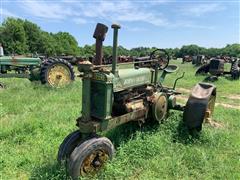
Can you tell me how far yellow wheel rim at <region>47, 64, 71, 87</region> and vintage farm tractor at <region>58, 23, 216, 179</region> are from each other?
249 inches

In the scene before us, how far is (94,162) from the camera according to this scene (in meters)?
3.62

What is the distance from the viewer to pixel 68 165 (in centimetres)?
344

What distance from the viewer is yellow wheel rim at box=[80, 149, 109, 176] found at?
3508mm

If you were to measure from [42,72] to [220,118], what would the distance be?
654 centimetres

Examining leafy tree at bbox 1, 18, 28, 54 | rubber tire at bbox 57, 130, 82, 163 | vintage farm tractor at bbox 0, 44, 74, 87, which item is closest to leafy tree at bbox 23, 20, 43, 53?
leafy tree at bbox 1, 18, 28, 54

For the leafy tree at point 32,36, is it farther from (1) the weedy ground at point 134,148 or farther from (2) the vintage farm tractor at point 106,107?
(2) the vintage farm tractor at point 106,107

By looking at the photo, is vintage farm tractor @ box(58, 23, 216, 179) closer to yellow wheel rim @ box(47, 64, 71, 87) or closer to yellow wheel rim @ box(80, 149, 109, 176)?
yellow wheel rim @ box(80, 149, 109, 176)

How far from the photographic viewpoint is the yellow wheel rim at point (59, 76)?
35.1ft

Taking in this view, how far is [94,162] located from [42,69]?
296 inches

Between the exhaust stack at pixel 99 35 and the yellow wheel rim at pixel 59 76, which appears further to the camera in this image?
the yellow wheel rim at pixel 59 76

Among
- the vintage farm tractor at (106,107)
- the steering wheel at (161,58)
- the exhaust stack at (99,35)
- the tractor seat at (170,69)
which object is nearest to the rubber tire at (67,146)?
the vintage farm tractor at (106,107)

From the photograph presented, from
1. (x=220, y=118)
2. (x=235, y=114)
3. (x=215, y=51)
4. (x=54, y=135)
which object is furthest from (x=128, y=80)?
(x=215, y=51)

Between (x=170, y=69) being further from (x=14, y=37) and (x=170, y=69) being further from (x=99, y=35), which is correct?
(x=14, y=37)

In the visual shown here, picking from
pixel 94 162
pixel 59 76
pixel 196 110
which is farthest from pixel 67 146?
pixel 59 76
